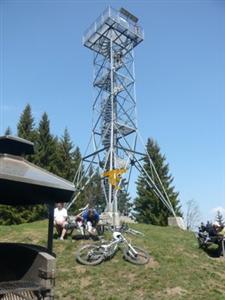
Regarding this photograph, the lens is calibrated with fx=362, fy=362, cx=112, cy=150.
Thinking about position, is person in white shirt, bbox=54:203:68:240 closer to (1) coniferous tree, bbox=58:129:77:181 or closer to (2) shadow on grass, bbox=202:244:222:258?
(2) shadow on grass, bbox=202:244:222:258

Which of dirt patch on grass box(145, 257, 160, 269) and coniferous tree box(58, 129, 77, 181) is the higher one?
coniferous tree box(58, 129, 77, 181)

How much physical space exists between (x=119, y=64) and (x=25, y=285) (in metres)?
23.8

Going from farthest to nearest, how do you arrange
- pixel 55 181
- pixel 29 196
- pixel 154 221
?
pixel 154 221
pixel 29 196
pixel 55 181

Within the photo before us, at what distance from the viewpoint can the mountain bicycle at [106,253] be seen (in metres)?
10.4

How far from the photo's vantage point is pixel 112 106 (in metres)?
25.6

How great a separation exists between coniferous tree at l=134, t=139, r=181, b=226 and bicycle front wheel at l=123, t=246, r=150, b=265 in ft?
81.2

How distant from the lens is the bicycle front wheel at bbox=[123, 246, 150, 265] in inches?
411

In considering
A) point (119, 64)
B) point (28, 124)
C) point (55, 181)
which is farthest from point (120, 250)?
point (28, 124)

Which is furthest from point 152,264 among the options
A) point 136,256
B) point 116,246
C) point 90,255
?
point 90,255

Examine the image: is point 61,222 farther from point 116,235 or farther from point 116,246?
point 116,246

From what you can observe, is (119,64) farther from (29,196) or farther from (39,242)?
(29,196)

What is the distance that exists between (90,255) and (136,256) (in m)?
1.37

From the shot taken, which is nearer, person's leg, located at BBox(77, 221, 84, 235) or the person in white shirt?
the person in white shirt

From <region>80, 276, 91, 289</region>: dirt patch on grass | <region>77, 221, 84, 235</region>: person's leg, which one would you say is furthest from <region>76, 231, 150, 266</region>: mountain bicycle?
<region>77, 221, 84, 235</region>: person's leg
